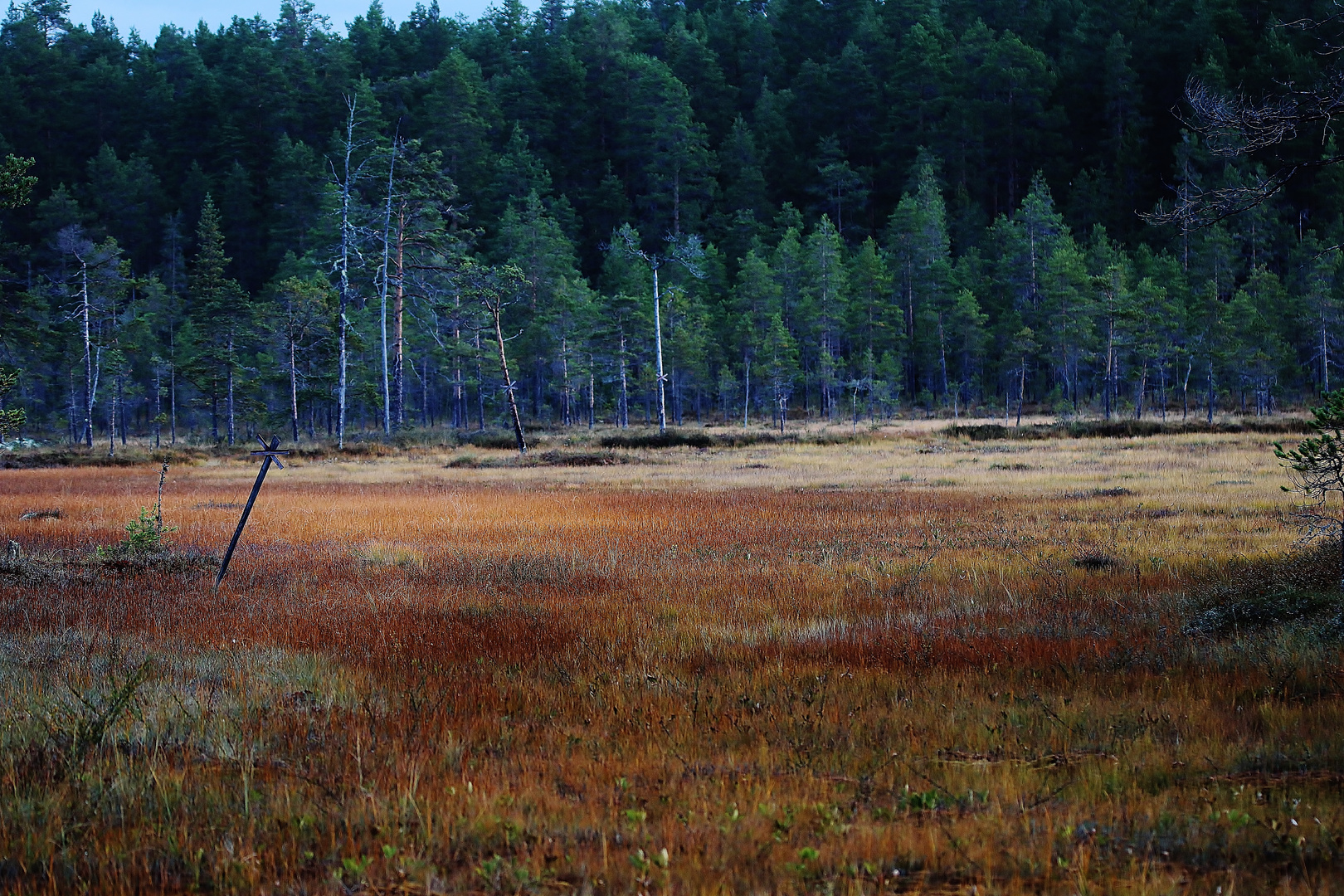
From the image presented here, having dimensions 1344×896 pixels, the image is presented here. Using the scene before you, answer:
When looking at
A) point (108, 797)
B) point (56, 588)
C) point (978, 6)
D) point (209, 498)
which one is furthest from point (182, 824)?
point (978, 6)

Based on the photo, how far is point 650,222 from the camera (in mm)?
96562

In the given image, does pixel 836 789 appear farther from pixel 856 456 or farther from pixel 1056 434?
pixel 1056 434

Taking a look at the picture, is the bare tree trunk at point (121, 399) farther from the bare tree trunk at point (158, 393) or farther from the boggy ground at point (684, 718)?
the boggy ground at point (684, 718)

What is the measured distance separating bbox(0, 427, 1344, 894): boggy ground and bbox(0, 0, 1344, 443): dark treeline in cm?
4033

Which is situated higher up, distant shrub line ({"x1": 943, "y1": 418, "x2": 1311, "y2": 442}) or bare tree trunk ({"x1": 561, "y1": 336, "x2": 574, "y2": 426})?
bare tree trunk ({"x1": 561, "y1": 336, "x2": 574, "y2": 426})

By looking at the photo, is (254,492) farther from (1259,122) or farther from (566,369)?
(566,369)

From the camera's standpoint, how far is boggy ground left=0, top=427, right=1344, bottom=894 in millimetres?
3715

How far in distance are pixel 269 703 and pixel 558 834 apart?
2.89 meters

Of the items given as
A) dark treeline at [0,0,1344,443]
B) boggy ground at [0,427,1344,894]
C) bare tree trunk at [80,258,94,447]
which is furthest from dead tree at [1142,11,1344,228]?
bare tree trunk at [80,258,94,447]

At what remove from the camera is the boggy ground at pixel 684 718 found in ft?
12.2

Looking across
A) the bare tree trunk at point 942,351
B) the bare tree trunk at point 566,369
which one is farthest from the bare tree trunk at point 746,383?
the bare tree trunk at point 942,351

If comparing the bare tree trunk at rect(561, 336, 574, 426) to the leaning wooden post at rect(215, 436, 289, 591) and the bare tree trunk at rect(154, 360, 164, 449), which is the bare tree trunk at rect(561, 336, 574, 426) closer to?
the bare tree trunk at rect(154, 360, 164, 449)

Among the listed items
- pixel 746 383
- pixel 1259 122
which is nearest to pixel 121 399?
pixel 746 383

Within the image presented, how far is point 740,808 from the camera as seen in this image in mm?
4195
